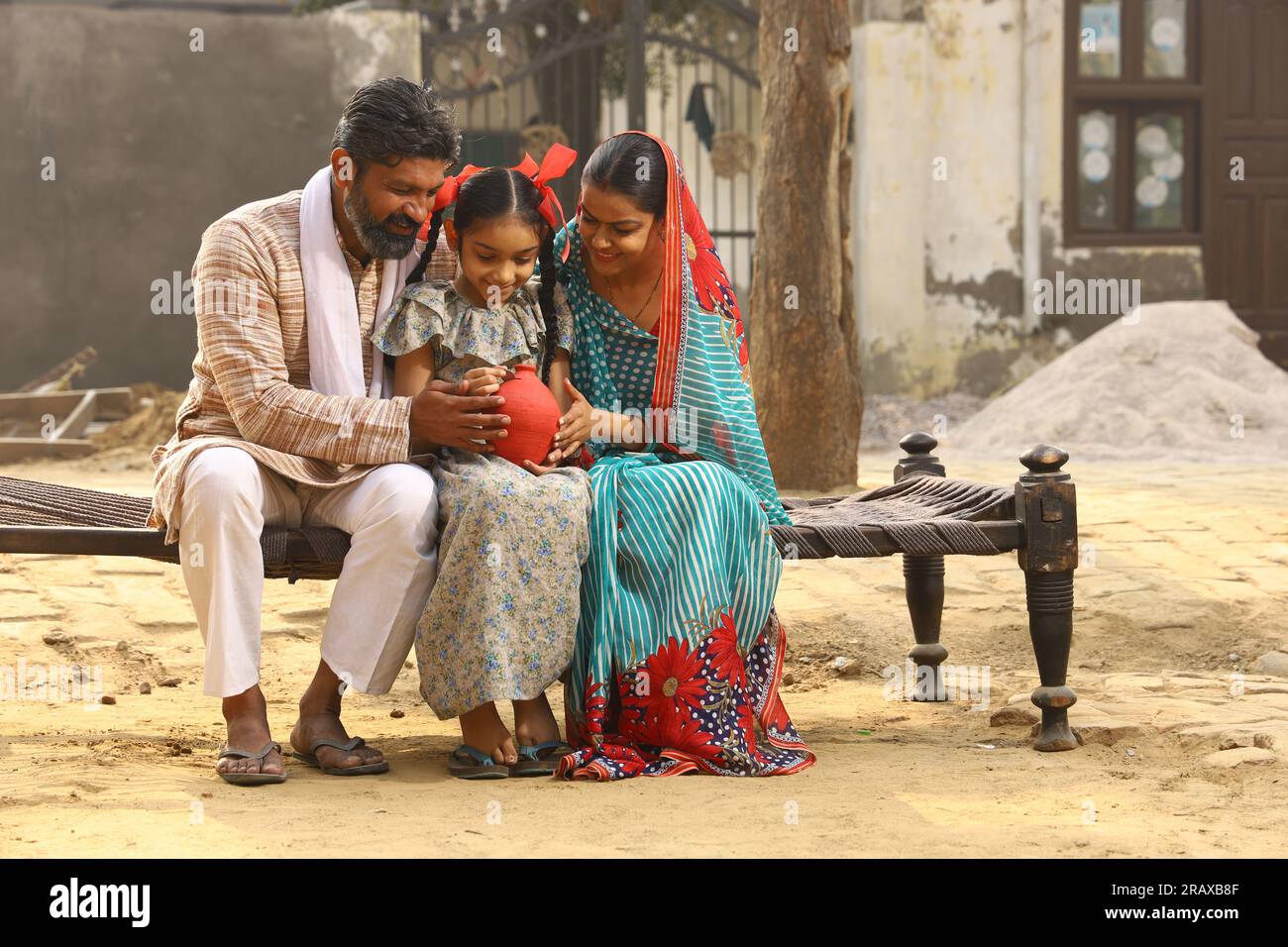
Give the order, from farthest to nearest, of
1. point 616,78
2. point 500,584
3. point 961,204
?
point 616,78, point 961,204, point 500,584

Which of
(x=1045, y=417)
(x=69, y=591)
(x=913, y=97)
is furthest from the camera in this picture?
(x=913, y=97)

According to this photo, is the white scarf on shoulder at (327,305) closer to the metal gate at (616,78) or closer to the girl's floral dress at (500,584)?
the girl's floral dress at (500,584)

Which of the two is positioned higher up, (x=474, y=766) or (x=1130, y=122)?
(x=1130, y=122)

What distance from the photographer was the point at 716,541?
3.65 metres

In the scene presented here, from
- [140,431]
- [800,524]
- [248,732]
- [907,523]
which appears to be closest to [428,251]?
[800,524]

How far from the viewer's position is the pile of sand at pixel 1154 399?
9.62 meters

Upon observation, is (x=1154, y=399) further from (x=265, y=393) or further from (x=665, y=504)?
(x=265, y=393)

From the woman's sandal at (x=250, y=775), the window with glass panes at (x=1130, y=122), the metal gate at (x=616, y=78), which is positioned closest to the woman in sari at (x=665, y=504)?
the woman's sandal at (x=250, y=775)

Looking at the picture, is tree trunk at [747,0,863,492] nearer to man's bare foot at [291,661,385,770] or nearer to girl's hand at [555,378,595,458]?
girl's hand at [555,378,595,458]

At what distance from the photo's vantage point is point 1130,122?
12156mm

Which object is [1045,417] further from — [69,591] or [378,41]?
[69,591]

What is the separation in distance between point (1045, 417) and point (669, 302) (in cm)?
668

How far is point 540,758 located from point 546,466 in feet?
2.28
